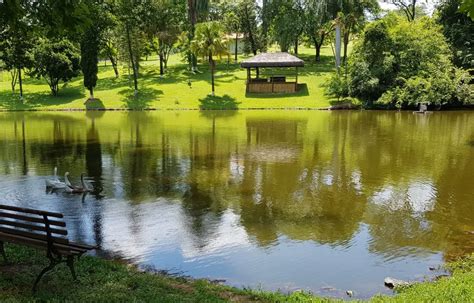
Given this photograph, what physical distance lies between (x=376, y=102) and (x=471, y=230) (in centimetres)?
3234

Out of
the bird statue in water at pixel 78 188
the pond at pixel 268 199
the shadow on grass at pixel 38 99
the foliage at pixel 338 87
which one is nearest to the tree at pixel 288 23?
the foliage at pixel 338 87

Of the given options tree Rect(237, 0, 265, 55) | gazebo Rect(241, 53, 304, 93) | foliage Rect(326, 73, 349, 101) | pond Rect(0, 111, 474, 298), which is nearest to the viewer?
pond Rect(0, 111, 474, 298)

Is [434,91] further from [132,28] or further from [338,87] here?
[132,28]

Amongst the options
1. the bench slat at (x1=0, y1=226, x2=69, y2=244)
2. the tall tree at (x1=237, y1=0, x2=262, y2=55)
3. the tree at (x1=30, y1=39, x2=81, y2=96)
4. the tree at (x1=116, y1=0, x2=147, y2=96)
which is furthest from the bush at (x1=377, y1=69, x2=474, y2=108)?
the bench slat at (x1=0, y1=226, x2=69, y2=244)

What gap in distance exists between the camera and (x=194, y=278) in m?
8.30

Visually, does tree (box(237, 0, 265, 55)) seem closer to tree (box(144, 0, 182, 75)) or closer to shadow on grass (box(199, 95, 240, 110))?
tree (box(144, 0, 182, 75))

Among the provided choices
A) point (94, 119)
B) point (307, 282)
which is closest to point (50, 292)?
point (307, 282)

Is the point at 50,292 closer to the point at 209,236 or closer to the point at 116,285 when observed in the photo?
the point at 116,285

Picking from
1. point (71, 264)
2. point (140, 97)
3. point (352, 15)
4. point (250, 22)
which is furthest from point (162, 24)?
point (71, 264)

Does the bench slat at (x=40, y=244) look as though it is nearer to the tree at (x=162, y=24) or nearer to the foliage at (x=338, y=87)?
the foliage at (x=338, y=87)

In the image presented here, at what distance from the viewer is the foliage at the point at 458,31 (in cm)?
4350

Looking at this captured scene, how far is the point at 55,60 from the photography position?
46531 millimetres

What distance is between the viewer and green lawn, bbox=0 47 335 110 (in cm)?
4453

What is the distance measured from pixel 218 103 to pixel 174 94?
5.52 meters
